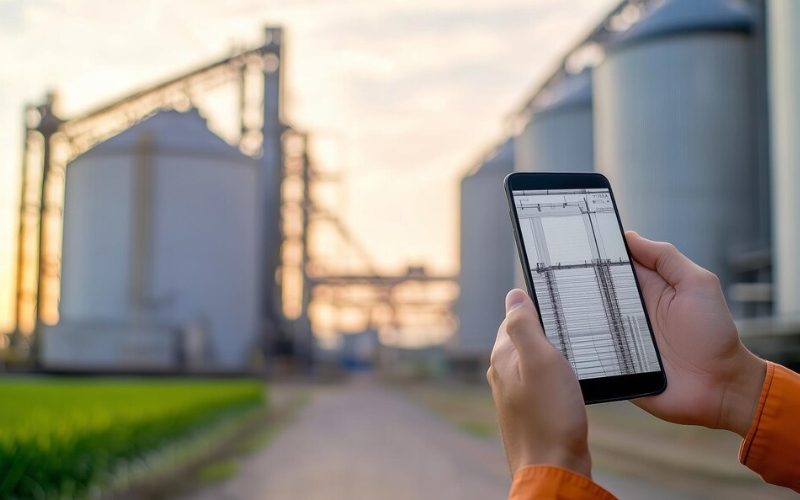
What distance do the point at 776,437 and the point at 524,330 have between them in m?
0.60

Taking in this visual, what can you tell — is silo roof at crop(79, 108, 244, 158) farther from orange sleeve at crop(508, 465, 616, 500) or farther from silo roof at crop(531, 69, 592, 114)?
orange sleeve at crop(508, 465, 616, 500)

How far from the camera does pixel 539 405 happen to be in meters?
1.73

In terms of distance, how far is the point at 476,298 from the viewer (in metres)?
64.2

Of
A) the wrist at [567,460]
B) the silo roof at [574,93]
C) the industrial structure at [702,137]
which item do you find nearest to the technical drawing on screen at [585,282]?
the wrist at [567,460]

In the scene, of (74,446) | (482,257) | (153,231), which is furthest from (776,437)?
(482,257)

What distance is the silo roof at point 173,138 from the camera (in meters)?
56.7

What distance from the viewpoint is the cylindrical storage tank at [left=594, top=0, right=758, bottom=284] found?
29391 mm

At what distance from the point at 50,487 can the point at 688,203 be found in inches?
929

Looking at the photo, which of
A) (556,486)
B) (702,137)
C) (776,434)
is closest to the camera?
(556,486)

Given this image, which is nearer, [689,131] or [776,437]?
[776,437]

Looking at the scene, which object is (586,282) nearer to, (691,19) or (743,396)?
(743,396)

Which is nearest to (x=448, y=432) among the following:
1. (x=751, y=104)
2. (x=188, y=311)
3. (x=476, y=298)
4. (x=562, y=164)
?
(x=751, y=104)

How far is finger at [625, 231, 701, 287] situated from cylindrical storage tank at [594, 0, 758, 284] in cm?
2795

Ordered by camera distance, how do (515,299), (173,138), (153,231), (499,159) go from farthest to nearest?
(499,159)
(173,138)
(153,231)
(515,299)
